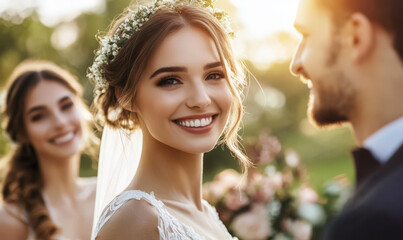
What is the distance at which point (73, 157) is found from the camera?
506 centimetres

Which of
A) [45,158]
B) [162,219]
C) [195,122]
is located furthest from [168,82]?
[45,158]

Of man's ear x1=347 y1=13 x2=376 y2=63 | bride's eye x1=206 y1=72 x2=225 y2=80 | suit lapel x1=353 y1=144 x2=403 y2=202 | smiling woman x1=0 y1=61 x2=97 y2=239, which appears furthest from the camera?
smiling woman x1=0 y1=61 x2=97 y2=239

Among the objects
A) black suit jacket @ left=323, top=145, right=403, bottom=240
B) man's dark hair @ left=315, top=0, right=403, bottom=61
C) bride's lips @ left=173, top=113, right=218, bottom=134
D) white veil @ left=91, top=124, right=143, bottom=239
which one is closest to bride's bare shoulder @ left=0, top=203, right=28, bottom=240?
white veil @ left=91, top=124, right=143, bottom=239

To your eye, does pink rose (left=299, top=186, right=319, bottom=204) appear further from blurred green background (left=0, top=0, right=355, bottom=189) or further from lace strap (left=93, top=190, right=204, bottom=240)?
blurred green background (left=0, top=0, right=355, bottom=189)

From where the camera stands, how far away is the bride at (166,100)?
2689 mm

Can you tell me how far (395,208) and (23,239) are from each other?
405 centimetres

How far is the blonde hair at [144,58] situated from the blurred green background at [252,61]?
14.8 metres

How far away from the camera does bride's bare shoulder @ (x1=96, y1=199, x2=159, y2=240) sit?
2.55 metres

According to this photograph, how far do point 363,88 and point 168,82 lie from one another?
1.20 metres

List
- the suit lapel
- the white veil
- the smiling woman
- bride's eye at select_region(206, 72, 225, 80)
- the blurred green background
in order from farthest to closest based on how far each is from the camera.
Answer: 1. the blurred green background
2. the smiling woman
3. the white veil
4. bride's eye at select_region(206, 72, 225, 80)
5. the suit lapel

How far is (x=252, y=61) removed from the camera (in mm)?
22734

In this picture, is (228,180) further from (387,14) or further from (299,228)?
(387,14)

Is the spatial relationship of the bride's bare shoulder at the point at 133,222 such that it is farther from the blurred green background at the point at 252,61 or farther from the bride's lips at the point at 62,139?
the blurred green background at the point at 252,61

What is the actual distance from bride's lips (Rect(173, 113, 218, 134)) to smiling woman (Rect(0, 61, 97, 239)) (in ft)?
7.86
